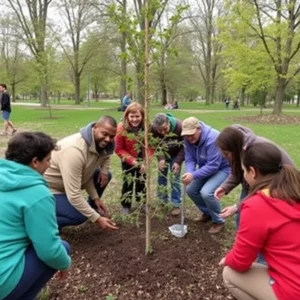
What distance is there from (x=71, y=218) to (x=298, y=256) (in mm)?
2202

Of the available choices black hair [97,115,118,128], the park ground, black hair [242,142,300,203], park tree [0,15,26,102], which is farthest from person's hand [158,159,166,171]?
park tree [0,15,26,102]

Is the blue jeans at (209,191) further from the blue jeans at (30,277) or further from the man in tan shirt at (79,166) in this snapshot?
the blue jeans at (30,277)

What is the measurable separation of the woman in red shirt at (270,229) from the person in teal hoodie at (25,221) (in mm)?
1085

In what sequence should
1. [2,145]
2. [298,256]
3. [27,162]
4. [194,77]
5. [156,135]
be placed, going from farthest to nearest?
1. [194,77]
2. [2,145]
3. [156,135]
4. [27,162]
5. [298,256]

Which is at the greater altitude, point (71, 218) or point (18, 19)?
point (18, 19)

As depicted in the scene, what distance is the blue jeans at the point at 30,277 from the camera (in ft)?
6.31

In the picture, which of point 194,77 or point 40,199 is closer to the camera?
point 40,199

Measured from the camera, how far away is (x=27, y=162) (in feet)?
6.49

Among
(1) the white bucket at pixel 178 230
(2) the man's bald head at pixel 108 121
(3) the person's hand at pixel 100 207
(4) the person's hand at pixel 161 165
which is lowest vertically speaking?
(1) the white bucket at pixel 178 230

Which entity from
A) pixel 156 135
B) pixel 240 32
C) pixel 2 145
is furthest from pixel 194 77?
pixel 156 135

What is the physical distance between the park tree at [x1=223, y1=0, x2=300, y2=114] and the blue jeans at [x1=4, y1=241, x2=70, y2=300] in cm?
1769

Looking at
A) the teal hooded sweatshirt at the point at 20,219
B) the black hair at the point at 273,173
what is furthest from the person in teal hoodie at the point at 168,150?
the teal hooded sweatshirt at the point at 20,219

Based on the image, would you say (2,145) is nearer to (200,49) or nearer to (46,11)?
(46,11)

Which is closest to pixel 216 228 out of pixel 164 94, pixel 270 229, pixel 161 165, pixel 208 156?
pixel 208 156
